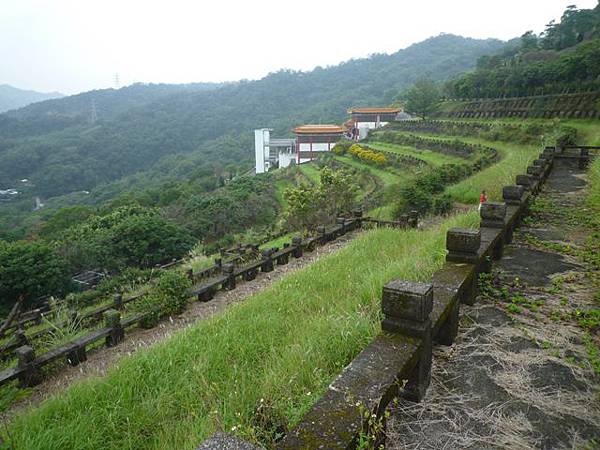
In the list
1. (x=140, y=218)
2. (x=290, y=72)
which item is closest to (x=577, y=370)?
(x=140, y=218)

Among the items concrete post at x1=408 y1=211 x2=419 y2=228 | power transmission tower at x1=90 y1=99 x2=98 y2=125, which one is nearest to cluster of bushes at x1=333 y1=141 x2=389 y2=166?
concrete post at x1=408 y1=211 x2=419 y2=228

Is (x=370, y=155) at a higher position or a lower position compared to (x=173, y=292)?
higher

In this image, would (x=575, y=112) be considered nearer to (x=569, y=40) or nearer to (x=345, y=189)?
(x=345, y=189)

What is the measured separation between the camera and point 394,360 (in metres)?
2.36

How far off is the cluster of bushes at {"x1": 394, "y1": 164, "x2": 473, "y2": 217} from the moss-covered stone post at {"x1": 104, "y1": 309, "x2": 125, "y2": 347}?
1091cm

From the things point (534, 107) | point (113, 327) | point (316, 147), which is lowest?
point (113, 327)

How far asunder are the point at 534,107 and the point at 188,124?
10204cm

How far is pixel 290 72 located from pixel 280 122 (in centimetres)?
7274

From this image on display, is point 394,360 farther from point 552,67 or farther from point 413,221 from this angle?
point 552,67

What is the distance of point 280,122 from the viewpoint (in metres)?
107

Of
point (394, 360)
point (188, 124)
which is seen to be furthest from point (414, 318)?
point (188, 124)

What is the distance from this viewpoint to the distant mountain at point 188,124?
84.8m

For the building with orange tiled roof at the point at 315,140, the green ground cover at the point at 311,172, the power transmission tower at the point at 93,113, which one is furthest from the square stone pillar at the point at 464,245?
the power transmission tower at the point at 93,113

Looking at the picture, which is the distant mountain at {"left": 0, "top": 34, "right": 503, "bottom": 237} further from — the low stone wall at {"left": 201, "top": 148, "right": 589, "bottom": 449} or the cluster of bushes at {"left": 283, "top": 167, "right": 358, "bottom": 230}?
the low stone wall at {"left": 201, "top": 148, "right": 589, "bottom": 449}
